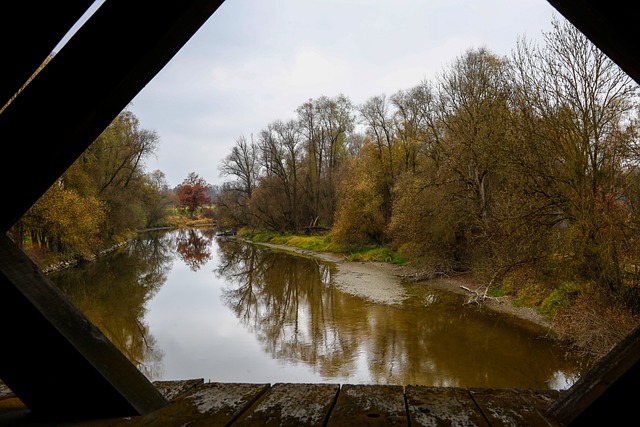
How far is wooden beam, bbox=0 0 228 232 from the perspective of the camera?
1.22 meters

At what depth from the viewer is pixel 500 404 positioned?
145 centimetres

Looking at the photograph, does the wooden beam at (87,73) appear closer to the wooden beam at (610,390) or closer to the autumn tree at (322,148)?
the wooden beam at (610,390)

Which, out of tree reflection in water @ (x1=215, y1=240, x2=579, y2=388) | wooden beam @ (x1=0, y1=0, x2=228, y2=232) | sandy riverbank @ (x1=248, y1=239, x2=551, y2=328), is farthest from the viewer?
sandy riverbank @ (x1=248, y1=239, x2=551, y2=328)

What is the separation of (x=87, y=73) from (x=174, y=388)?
1220 mm

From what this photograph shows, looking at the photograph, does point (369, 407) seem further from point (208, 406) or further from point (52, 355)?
point (52, 355)

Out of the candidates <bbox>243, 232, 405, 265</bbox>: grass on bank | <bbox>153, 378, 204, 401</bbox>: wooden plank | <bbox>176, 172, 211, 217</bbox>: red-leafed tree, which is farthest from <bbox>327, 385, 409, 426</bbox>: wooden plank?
<bbox>176, 172, 211, 217</bbox>: red-leafed tree

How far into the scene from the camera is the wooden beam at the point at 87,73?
122 cm

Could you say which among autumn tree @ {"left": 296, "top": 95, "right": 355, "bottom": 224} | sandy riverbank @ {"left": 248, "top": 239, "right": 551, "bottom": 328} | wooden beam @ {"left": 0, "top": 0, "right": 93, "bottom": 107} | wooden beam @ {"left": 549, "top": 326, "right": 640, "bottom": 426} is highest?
autumn tree @ {"left": 296, "top": 95, "right": 355, "bottom": 224}

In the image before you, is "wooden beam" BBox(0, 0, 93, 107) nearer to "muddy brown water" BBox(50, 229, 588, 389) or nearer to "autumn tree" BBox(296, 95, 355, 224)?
"muddy brown water" BBox(50, 229, 588, 389)

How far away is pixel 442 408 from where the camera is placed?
1417mm

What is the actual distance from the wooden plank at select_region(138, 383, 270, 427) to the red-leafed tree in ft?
344

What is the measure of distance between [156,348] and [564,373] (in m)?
10.5

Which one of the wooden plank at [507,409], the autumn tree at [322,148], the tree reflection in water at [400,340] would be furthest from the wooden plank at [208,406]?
the autumn tree at [322,148]

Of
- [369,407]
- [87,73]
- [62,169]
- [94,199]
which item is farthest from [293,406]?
[94,199]
